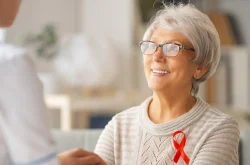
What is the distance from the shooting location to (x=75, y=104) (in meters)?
3.34

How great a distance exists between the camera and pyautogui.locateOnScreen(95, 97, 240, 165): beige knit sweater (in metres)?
1.40

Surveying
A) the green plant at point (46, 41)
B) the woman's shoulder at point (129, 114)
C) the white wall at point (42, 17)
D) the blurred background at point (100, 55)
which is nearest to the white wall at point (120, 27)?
the blurred background at point (100, 55)

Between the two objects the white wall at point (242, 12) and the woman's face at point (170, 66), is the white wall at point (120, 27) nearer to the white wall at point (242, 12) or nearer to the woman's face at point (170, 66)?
the white wall at point (242, 12)

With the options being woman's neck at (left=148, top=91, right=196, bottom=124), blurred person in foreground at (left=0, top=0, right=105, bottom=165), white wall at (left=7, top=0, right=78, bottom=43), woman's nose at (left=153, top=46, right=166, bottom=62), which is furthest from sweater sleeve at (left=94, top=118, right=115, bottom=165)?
white wall at (left=7, top=0, right=78, bottom=43)

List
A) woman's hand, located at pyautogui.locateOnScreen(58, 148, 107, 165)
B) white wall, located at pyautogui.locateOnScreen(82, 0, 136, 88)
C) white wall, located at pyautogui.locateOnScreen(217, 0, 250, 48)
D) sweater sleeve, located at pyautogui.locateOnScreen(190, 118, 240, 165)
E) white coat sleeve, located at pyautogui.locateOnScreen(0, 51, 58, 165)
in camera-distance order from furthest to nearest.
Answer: white wall, located at pyautogui.locateOnScreen(217, 0, 250, 48)
white wall, located at pyautogui.locateOnScreen(82, 0, 136, 88)
sweater sleeve, located at pyautogui.locateOnScreen(190, 118, 240, 165)
woman's hand, located at pyautogui.locateOnScreen(58, 148, 107, 165)
white coat sleeve, located at pyautogui.locateOnScreen(0, 51, 58, 165)

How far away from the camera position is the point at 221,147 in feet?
4.58

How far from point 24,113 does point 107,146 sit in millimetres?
632

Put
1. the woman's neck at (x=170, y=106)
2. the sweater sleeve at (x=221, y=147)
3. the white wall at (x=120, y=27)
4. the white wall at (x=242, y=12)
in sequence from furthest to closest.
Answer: the white wall at (x=242, y=12) → the white wall at (x=120, y=27) → the woman's neck at (x=170, y=106) → the sweater sleeve at (x=221, y=147)

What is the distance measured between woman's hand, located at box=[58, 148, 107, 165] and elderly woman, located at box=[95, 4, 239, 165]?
17 centimetres

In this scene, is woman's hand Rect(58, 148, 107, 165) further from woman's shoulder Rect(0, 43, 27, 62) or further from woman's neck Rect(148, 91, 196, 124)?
woman's shoulder Rect(0, 43, 27, 62)

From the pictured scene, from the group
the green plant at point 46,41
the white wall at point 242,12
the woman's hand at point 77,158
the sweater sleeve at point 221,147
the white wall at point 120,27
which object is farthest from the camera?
the white wall at point 242,12

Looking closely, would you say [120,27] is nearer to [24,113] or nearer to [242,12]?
[242,12]

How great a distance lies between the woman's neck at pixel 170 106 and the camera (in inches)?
59.0

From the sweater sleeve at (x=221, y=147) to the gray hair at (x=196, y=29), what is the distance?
186mm
